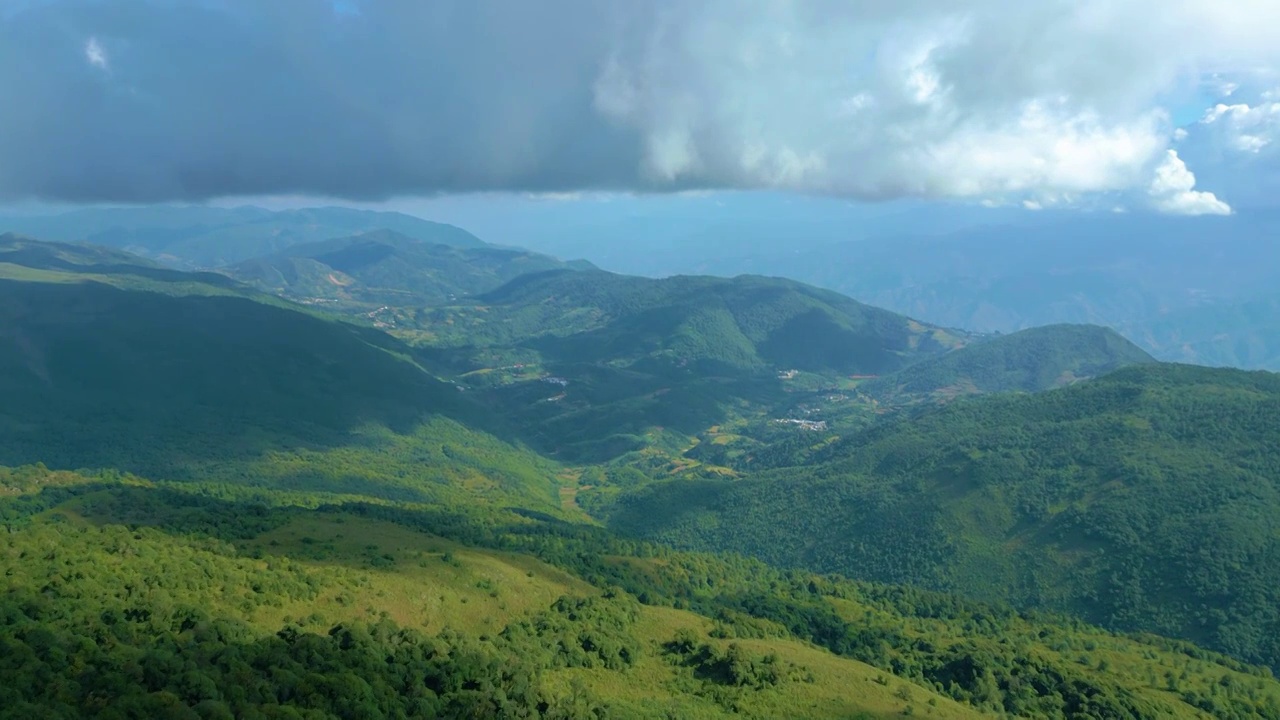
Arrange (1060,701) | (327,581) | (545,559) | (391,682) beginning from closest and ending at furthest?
(391,682) → (327,581) → (1060,701) → (545,559)

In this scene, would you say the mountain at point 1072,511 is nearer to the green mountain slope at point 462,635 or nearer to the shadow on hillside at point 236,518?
the green mountain slope at point 462,635

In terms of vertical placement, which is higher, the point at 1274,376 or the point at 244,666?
the point at 1274,376

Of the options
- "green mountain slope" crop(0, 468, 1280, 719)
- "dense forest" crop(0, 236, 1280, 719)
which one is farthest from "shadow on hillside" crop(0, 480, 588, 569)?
"dense forest" crop(0, 236, 1280, 719)

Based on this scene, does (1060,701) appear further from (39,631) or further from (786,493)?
(786,493)

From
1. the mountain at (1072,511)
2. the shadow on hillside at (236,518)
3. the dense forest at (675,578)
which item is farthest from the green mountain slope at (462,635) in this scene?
the mountain at (1072,511)

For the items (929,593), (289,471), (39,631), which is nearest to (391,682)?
(39,631)

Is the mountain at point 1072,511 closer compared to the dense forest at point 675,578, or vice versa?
the dense forest at point 675,578

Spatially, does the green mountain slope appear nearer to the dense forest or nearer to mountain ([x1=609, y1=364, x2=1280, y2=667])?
the dense forest

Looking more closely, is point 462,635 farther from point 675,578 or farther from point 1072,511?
point 1072,511
